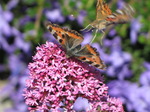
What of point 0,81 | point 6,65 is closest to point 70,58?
point 6,65

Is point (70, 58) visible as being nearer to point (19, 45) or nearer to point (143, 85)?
point (143, 85)

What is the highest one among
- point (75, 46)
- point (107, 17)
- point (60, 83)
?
point (107, 17)

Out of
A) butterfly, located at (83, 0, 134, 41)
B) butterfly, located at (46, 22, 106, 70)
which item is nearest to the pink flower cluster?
butterfly, located at (46, 22, 106, 70)

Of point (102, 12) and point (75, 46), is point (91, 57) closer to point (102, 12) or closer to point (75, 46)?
point (75, 46)

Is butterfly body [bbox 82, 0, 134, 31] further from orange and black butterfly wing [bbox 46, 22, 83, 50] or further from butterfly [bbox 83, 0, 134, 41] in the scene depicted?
orange and black butterfly wing [bbox 46, 22, 83, 50]

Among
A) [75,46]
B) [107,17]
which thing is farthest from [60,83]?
[107,17]

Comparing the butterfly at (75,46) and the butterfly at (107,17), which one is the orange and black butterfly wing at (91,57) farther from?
the butterfly at (107,17)

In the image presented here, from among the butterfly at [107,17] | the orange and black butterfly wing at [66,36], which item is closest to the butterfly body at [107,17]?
the butterfly at [107,17]
